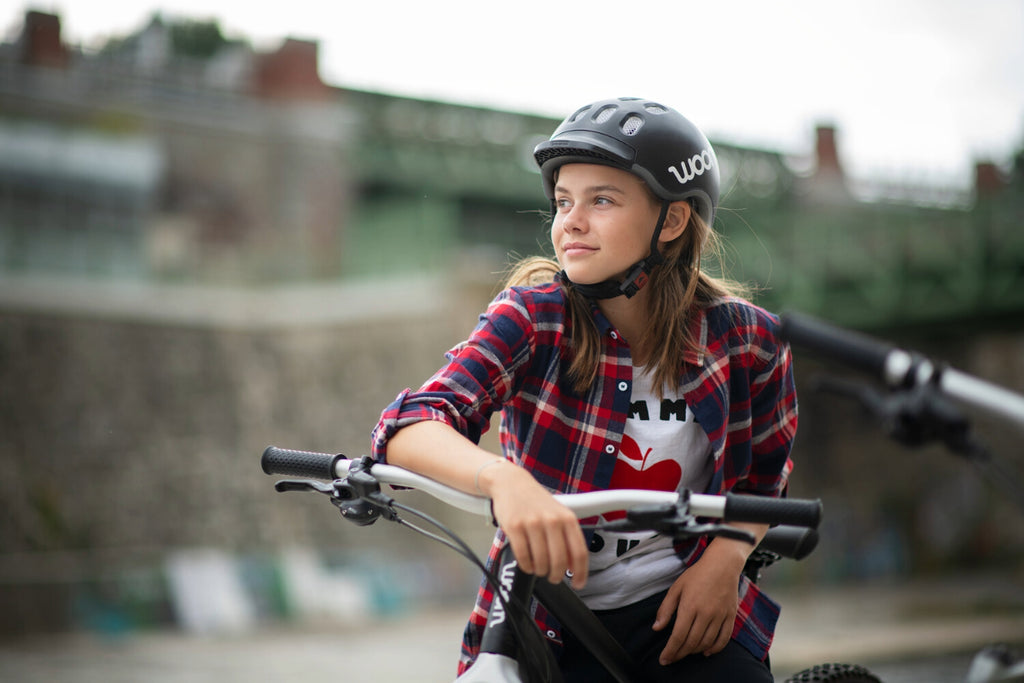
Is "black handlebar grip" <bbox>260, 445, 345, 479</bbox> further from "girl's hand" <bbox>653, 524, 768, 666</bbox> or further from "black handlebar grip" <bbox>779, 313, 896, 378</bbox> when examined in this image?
A: "black handlebar grip" <bbox>779, 313, 896, 378</bbox>

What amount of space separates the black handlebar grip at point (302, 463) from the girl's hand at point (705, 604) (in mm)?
824

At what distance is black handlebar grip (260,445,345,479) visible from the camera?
211 centimetres

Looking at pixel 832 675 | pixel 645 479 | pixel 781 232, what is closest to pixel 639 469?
pixel 645 479

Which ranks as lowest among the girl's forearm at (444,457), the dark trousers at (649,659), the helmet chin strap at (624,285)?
the dark trousers at (649,659)

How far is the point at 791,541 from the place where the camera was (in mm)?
2031

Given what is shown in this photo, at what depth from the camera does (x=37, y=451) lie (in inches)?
719

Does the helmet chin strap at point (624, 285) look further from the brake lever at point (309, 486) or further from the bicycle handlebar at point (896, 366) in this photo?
the brake lever at point (309, 486)

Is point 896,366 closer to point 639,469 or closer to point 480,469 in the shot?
point 639,469

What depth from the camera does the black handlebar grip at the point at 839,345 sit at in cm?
294

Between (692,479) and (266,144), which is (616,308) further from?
(266,144)

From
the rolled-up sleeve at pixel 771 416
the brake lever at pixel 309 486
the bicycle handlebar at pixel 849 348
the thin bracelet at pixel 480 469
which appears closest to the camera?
the thin bracelet at pixel 480 469

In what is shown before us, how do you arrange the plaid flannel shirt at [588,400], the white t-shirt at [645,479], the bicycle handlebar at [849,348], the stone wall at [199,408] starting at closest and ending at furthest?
the plaid flannel shirt at [588,400] → the white t-shirt at [645,479] → the bicycle handlebar at [849,348] → the stone wall at [199,408]

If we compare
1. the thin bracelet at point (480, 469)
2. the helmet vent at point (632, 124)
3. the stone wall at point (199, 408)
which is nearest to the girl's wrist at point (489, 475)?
the thin bracelet at point (480, 469)

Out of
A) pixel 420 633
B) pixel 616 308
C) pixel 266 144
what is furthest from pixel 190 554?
pixel 266 144
